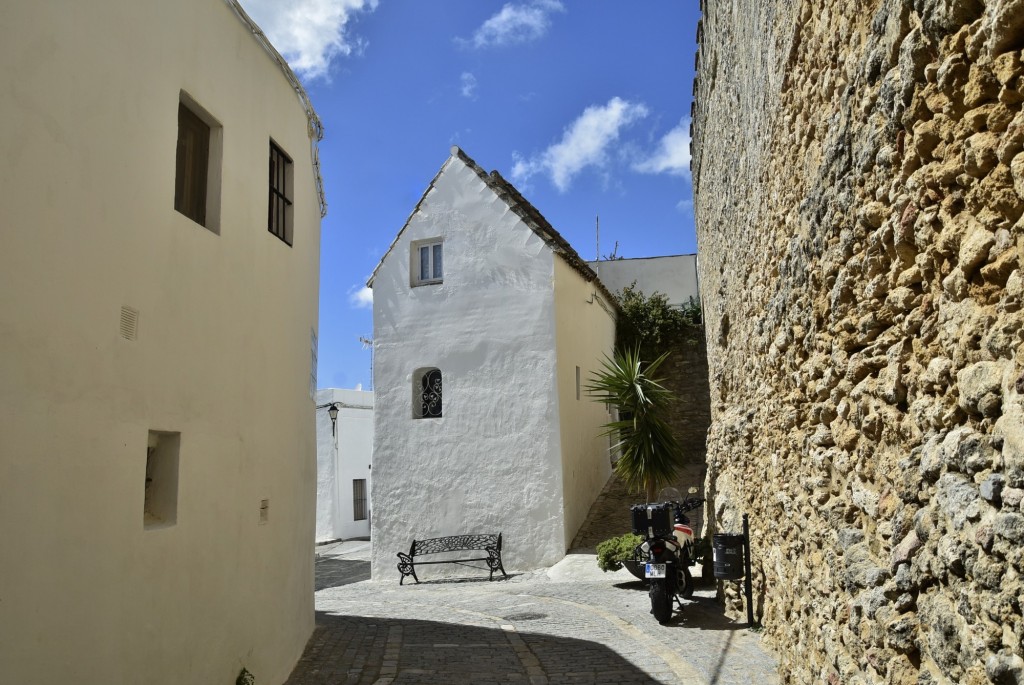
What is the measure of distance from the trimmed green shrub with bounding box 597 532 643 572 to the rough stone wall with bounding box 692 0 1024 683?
5.16 metres

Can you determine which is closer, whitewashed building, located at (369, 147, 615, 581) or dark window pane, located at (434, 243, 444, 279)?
whitewashed building, located at (369, 147, 615, 581)

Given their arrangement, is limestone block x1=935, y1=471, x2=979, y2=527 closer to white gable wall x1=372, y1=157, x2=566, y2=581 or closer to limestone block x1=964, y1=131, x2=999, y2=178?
limestone block x1=964, y1=131, x2=999, y2=178

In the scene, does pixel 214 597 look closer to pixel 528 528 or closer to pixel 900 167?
pixel 900 167

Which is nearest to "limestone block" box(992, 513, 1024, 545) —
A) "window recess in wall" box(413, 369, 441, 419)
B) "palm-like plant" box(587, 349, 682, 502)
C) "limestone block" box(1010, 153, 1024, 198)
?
"limestone block" box(1010, 153, 1024, 198)

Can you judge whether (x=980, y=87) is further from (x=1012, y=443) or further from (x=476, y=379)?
(x=476, y=379)

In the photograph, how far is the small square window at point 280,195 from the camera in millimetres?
8000

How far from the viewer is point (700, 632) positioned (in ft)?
28.3

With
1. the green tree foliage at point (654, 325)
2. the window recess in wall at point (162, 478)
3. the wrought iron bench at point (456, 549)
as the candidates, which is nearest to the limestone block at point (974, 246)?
the window recess in wall at point (162, 478)

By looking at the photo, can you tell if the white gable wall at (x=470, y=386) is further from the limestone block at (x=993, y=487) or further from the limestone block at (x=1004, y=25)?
the limestone block at (x=1004, y=25)

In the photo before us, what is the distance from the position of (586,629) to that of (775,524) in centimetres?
335

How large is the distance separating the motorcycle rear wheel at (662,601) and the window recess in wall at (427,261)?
9334mm

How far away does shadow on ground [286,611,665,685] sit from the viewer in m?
7.40

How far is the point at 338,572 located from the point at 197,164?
13.4 m

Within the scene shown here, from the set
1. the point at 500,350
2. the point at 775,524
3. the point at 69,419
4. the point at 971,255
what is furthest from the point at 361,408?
the point at 971,255
